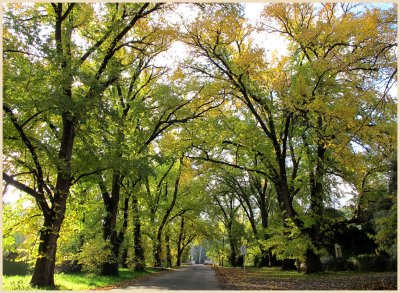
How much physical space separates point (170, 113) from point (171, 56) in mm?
3005

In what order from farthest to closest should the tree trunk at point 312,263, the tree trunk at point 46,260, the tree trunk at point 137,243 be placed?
the tree trunk at point 137,243 → the tree trunk at point 312,263 → the tree trunk at point 46,260

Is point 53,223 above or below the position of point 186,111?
below

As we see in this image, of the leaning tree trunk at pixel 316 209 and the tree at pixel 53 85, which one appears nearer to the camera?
the tree at pixel 53 85

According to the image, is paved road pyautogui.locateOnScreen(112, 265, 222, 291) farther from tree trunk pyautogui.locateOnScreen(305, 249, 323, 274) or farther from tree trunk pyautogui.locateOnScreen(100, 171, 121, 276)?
tree trunk pyautogui.locateOnScreen(305, 249, 323, 274)

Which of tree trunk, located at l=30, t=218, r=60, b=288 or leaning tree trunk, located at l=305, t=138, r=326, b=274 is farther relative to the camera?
leaning tree trunk, located at l=305, t=138, r=326, b=274

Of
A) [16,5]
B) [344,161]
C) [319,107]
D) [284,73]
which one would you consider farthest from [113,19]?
[344,161]

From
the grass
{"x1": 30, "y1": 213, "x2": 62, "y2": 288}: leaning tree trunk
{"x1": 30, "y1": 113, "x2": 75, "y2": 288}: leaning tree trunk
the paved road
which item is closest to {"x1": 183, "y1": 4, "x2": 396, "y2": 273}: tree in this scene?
the grass

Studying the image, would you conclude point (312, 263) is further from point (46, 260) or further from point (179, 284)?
point (46, 260)

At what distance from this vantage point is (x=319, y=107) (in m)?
15.5

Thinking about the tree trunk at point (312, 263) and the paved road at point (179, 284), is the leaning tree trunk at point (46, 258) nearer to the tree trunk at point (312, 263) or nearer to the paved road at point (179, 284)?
the paved road at point (179, 284)

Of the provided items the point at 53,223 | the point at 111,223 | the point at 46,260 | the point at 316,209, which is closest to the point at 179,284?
the point at 111,223

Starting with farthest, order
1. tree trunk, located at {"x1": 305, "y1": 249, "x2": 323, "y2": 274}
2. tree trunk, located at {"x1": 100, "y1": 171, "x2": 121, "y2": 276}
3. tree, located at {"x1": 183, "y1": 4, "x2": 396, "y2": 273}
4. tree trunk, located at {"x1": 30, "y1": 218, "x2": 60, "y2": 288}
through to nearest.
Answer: tree trunk, located at {"x1": 305, "y1": 249, "x2": 323, "y2": 274}, tree trunk, located at {"x1": 100, "y1": 171, "x2": 121, "y2": 276}, tree, located at {"x1": 183, "y1": 4, "x2": 396, "y2": 273}, tree trunk, located at {"x1": 30, "y1": 218, "x2": 60, "y2": 288}

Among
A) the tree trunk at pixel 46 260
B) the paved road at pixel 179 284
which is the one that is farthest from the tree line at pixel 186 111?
the paved road at pixel 179 284

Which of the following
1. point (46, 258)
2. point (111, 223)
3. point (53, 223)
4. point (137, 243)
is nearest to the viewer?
point (46, 258)
